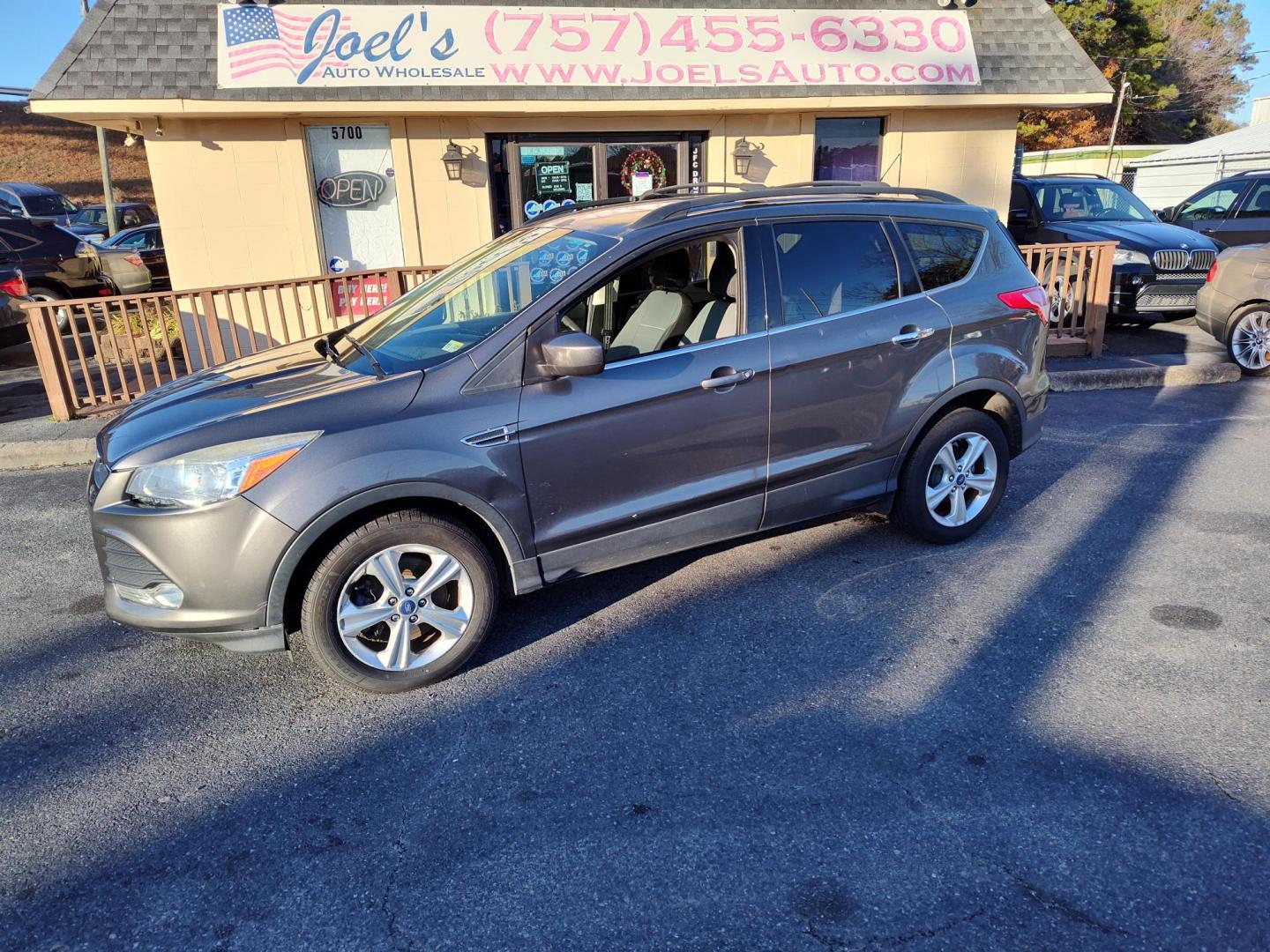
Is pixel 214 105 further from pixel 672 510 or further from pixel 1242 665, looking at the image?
pixel 1242 665

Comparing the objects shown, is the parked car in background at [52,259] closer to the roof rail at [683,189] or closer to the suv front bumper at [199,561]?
the roof rail at [683,189]

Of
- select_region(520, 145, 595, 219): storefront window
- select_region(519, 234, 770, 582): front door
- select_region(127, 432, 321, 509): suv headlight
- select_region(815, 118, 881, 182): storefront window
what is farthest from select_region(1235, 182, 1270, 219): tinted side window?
select_region(127, 432, 321, 509): suv headlight

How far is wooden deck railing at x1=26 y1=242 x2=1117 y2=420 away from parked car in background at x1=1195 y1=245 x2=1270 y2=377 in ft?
3.45

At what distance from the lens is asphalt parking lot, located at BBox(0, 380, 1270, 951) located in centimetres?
240

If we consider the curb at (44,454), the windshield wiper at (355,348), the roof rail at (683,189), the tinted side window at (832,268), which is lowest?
the curb at (44,454)

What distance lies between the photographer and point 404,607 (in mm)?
3414

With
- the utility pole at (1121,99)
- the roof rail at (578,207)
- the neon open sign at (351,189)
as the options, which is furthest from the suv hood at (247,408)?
the utility pole at (1121,99)

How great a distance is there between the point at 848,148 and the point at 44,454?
9165 millimetres

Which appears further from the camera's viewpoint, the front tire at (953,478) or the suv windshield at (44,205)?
the suv windshield at (44,205)

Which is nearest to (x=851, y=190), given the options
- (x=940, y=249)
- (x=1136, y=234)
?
(x=940, y=249)

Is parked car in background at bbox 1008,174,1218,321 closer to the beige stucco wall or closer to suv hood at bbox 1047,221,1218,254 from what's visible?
suv hood at bbox 1047,221,1218,254

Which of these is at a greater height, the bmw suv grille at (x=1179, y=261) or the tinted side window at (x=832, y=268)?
the tinted side window at (x=832, y=268)

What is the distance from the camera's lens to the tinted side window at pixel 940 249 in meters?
4.46

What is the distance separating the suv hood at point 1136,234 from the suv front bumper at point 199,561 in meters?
10.1
